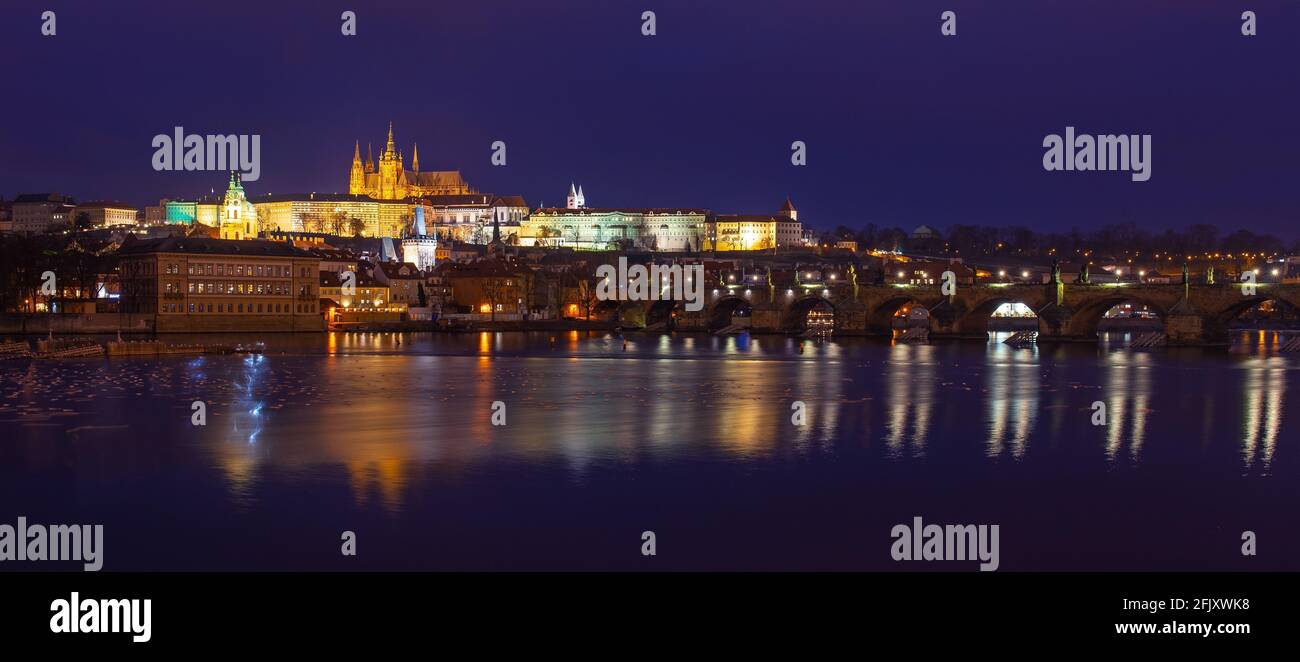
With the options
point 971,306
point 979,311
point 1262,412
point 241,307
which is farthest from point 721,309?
point 1262,412

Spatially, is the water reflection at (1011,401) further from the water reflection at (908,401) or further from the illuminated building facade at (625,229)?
the illuminated building facade at (625,229)

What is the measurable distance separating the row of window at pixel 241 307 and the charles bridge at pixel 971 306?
1900 centimetres

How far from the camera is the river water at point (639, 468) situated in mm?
14398

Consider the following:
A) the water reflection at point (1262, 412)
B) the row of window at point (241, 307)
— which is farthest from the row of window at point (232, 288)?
the water reflection at point (1262, 412)

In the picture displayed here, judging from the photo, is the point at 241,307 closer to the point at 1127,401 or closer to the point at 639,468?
the point at 1127,401

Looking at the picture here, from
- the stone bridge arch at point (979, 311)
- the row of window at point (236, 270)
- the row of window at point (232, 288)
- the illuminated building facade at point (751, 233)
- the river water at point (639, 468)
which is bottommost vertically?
the river water at point (639, 468)

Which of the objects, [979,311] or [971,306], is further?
[979,311]

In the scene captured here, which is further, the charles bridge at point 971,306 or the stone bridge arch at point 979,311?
the stone bridge arch at point 979,311

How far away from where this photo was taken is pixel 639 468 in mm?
19547

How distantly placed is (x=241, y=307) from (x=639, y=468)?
50774 millimetres

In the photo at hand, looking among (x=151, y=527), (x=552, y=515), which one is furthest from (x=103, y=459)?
(x=552, y=515)

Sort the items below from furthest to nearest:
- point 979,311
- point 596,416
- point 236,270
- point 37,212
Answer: point 37,212, point 979,311, point 236,270, point 596,416

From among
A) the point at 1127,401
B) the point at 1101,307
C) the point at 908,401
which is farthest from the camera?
the point at 1101,307

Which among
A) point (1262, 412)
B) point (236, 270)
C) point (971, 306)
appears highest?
point (236, 270)
